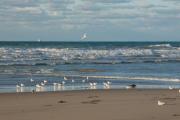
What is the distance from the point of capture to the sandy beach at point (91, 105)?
14.5 meters

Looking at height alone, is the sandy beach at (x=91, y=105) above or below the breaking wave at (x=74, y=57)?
above

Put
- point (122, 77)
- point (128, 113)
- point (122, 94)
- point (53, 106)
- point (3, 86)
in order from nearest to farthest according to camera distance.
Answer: point (128, 113)
point (53, 106)
point (122, 94)
point (3, 86)
point (122, 77)

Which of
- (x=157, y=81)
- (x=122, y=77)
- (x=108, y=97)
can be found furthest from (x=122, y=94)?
(x=122, y=77)

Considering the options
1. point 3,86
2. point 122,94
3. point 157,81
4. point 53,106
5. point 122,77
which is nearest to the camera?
point 53,106

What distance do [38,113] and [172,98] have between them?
5.87 m

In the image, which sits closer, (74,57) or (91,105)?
(91,105)

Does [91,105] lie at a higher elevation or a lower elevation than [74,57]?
higher

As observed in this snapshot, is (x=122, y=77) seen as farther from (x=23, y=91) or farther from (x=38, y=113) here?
(x=38, y=113)

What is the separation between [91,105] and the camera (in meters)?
17.0

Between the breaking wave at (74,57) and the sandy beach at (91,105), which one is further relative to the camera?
the breaking wave at (74,57)

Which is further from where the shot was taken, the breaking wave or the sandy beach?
the breaking wave

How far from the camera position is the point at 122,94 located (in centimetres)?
2116

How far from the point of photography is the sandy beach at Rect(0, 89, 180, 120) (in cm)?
1447

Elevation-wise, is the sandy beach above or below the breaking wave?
above
